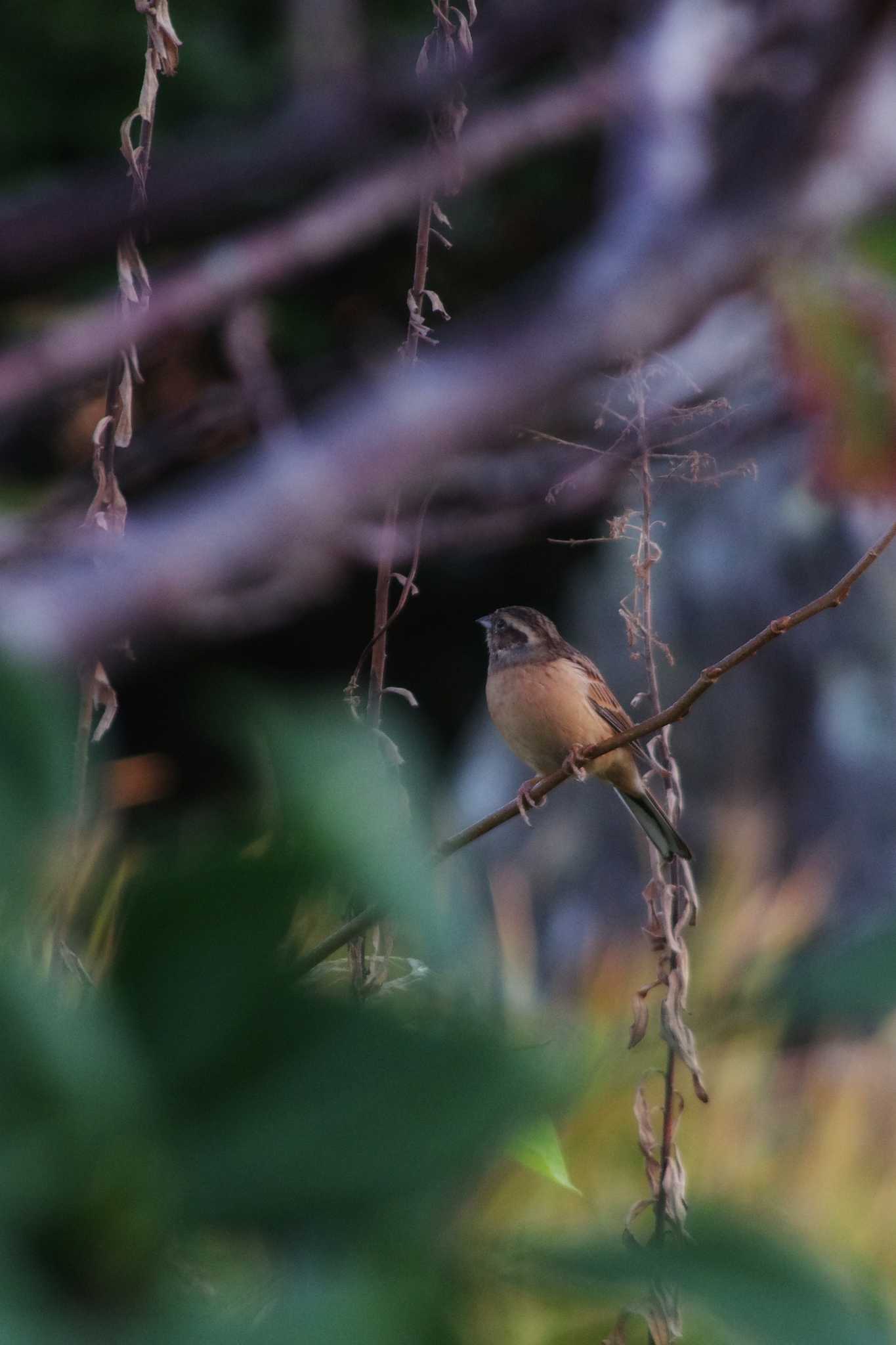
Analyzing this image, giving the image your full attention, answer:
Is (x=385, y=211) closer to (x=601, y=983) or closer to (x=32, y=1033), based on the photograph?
(x=32, y=1033)

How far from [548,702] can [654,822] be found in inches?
16.2

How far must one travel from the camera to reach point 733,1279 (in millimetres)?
320

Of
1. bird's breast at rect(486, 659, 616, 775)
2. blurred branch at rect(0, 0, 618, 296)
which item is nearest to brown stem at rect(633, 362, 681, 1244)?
blurred branch at rect(0, 0, 618, 296)

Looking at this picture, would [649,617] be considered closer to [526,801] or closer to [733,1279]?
[526,801]

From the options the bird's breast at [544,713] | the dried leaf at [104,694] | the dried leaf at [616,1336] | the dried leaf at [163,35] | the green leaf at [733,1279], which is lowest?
the bird's breast at [544,713]

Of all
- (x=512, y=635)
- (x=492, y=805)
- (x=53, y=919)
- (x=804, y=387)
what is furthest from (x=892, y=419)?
(x=492, y=805)

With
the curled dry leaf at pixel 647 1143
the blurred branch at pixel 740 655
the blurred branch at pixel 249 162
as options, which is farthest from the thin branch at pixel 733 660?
the blurred branch at pixel 249 162

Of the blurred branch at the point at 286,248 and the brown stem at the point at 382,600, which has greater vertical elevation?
the blurred branch at the point at 286,248

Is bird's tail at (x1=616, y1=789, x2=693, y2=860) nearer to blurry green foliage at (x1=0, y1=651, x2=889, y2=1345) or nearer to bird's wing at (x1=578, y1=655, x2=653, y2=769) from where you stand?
bird's wing at (x1=578, y1=655, x2=653, y2=769)

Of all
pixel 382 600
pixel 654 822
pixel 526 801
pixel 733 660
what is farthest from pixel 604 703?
pixel 733 660

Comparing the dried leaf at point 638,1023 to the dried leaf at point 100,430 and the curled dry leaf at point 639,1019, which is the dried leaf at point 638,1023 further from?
the dried leaf at point 100,430

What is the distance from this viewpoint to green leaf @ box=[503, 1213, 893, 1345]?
12.0 inches

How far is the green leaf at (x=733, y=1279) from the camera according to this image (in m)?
0.30

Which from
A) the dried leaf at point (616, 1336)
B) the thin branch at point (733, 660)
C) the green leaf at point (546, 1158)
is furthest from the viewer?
the thin branch at point (733, 660)
